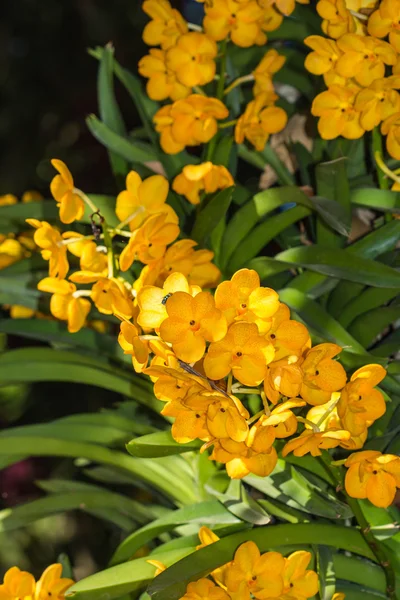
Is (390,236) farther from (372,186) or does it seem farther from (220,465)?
(220,465)

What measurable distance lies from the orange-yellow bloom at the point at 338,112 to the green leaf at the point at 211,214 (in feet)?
0.33

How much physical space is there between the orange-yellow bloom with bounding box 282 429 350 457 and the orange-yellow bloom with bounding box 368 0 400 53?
0.32 metres

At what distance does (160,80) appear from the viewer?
694 millimetres

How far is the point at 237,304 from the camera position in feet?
1.60

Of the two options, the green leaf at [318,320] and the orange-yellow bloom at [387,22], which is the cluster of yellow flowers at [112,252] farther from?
the orange-yellow bloom at [387,22]

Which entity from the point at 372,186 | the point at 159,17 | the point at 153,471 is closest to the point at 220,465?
the point at 153,471

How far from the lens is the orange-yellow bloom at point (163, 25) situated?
2.28ft

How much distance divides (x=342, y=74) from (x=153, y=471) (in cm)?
39

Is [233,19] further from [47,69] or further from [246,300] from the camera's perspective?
[47,69]

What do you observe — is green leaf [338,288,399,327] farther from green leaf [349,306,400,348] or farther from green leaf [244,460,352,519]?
green leaf [244,460,352,519]

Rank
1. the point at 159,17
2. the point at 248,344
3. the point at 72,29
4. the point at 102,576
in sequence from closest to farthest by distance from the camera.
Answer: the point at 248,344 < the point at 102,576 < the point at 159,17 < the point at 72,29

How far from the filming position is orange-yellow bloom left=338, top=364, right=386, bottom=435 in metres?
0.51

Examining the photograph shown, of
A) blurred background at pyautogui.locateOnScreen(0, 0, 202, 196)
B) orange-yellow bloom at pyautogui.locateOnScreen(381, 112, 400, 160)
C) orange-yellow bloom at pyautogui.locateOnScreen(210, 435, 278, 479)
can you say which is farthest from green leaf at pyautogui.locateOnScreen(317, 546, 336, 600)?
blurred background at pyautogui.locateOnScreen(0, 0, 202, 196)

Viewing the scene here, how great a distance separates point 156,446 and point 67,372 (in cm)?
18
